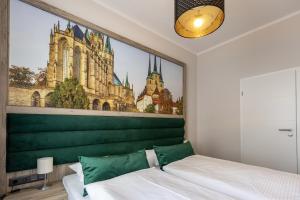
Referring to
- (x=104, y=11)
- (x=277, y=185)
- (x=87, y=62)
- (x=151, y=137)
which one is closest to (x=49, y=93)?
(x=87, y=62)

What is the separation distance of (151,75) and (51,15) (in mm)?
1544

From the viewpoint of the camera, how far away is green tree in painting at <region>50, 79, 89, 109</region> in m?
1.81

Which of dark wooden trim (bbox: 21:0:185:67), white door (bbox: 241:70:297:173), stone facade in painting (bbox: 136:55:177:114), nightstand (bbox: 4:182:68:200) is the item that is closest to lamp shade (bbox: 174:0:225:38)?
dark wooden trim (bbox: 21:0:185:67)

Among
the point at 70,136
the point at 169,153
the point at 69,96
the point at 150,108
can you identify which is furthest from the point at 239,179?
the point at 69,96

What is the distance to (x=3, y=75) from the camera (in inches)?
59.3

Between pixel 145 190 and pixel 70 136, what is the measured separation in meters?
0.95

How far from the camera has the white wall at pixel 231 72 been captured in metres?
2.54

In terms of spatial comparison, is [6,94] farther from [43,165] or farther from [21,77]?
[43,165]

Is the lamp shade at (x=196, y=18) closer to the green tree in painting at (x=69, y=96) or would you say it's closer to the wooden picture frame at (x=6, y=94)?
the wooden picture frame at (x=6, y=94)

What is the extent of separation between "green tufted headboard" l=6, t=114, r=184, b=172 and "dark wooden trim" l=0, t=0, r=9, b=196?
4 cm

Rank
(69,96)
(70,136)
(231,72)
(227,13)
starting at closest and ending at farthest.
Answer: (70,136), (69,96), (227,13), (231,72)

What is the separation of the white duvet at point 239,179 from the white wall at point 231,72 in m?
1.09

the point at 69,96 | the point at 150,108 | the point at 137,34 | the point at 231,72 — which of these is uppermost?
the point at 137,34

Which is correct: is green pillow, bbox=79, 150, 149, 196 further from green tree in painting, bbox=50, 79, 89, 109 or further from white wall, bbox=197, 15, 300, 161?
white wall, bbox=197, 15, 300, 161
